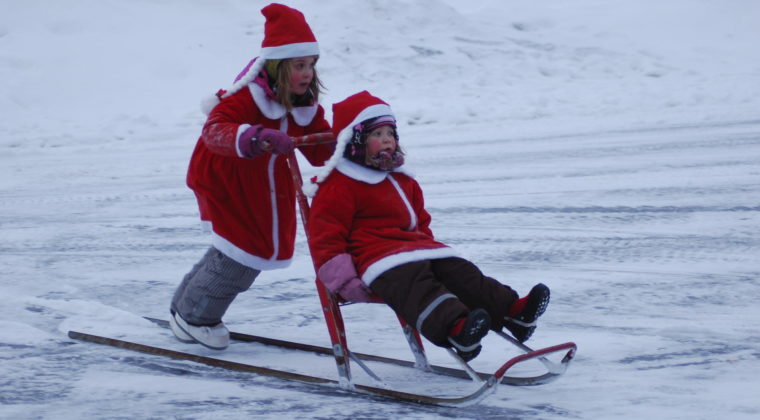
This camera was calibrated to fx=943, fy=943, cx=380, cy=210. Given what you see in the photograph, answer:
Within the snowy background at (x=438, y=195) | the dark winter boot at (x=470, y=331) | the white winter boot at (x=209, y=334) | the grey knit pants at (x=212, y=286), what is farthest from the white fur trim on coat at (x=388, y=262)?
the white winter boot at (x=209, y=334)

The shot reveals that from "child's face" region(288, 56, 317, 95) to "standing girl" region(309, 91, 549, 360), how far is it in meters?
0.22

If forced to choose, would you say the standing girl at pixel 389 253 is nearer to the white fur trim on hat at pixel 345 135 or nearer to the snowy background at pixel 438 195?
the white fur trim on hat at pixel 345 135

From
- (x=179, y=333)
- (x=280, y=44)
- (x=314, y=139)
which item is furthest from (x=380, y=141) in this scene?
(x=179, y=333)

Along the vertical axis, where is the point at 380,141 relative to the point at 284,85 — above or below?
below

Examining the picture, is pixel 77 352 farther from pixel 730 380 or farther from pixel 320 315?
pixel 730 380

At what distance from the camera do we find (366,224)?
3123 millimetres

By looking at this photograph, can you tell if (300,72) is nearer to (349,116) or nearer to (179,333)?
(349,116)

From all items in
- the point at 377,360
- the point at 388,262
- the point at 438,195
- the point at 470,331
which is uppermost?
the point at 388,262

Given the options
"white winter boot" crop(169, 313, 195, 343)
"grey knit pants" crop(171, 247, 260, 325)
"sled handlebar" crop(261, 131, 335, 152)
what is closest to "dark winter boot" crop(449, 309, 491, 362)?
"sled handlebar" crop(261, 131, 335, 152)

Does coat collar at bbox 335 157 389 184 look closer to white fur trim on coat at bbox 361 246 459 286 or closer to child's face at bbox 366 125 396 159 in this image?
child's face at bbox 366 125 396 159

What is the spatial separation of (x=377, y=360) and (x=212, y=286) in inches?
27.4

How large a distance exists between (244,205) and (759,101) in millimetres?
9032

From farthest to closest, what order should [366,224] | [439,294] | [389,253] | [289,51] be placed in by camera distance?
1. [289,51]
2. [366,224]
3. [389,253]
4. [439,294]

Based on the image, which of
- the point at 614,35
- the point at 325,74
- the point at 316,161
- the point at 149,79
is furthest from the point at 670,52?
the point at 316,161
